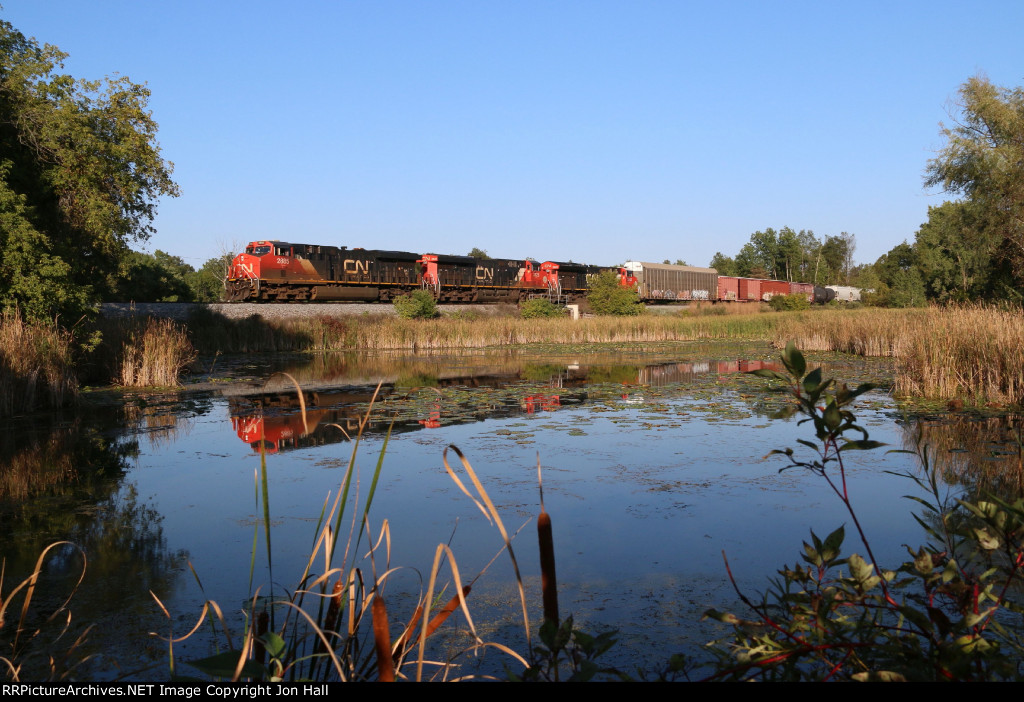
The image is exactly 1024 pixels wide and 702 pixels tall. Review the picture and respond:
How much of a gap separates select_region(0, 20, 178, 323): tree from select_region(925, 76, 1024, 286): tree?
25259 millimetres

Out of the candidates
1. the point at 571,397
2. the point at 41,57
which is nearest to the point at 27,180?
the point at 41,57

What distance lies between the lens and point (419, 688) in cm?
128

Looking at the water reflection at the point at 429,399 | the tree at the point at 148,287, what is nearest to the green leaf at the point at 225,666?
the water reflection at the point at 429,399

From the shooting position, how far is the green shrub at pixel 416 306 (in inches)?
1217

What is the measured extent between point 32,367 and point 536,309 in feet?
86.4

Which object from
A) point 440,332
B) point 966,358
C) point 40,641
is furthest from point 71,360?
point 440,332

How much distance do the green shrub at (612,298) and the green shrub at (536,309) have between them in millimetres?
3193

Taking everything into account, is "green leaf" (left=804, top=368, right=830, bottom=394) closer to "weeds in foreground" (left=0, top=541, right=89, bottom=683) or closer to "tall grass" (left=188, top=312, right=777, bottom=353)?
"weeds in foreground" (left=0, top=541, right=89, bottom=683)

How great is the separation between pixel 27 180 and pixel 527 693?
17.2m

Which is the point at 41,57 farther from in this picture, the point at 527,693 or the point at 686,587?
the point at 527,693

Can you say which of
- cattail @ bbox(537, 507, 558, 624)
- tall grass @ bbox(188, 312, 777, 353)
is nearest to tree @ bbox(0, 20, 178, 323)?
tall grass @ bbox(188, 312, 777, 353)

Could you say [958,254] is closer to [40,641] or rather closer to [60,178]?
[60,178]

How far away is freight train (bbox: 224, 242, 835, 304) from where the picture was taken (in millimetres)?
29406

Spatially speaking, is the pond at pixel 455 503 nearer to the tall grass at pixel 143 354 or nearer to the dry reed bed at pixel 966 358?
the dry reed bed at pixel 966 358
